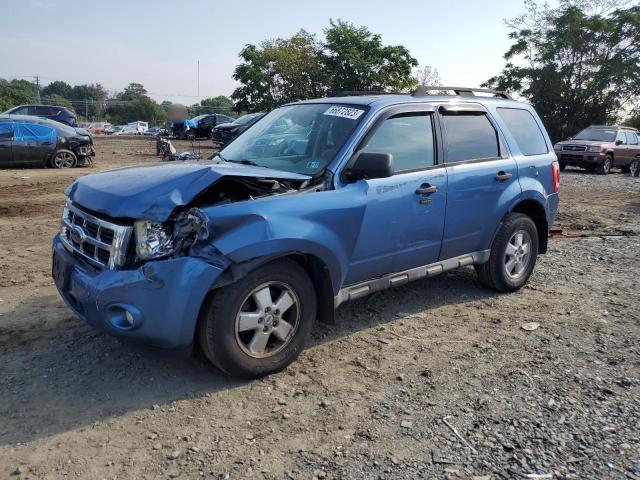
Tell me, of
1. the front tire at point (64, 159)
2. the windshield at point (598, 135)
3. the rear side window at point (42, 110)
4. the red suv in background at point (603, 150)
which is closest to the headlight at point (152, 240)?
the front tire at point (64, 159)

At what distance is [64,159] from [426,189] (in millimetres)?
13463

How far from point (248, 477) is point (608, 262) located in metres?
5.78

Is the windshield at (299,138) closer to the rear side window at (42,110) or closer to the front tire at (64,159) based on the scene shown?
the front tire at (64,159)

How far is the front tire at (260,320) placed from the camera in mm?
3291

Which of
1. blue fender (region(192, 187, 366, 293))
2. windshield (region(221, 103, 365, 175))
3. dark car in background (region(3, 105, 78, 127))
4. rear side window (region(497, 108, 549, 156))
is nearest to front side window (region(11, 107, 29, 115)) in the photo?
dark car in background (region(3, 105, 78, 127))

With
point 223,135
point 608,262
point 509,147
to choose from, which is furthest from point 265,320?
point 223,135

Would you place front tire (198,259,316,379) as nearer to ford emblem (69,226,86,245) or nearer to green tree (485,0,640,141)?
ford emblem (69,226,86,245)

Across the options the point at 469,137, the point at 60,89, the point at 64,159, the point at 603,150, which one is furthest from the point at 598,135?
the point at 60,89

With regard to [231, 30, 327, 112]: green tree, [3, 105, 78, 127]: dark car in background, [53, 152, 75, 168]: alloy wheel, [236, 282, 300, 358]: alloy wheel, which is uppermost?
[231, 30, 327, 112]: green tree

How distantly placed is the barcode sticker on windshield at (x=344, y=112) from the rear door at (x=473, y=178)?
Answer: 2.93ft

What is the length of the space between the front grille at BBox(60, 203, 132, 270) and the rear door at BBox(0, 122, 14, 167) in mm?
11976

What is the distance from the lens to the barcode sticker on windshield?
422 cm

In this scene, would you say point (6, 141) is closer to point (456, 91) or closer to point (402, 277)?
point (456, 91)

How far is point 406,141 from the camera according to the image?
4.39m
